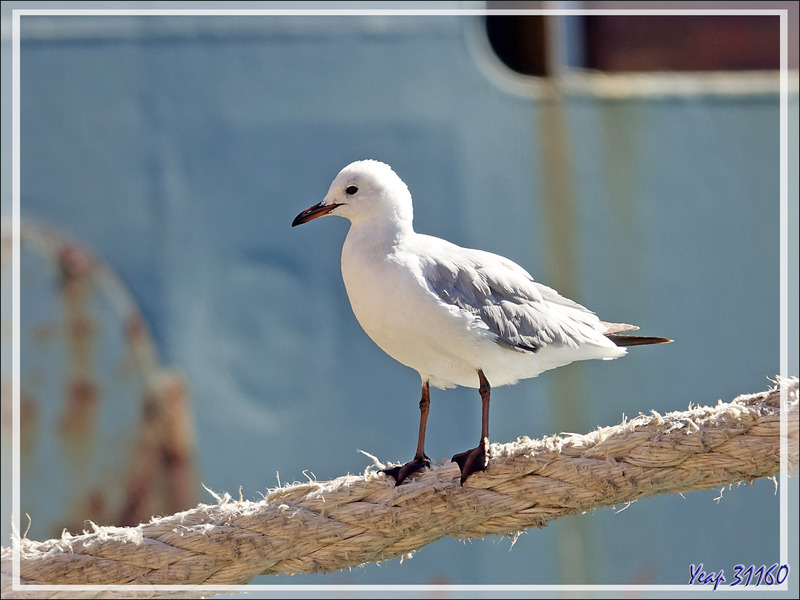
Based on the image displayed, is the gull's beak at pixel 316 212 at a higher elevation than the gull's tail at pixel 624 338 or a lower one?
higher

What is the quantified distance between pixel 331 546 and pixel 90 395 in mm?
1694

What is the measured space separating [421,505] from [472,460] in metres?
0.14

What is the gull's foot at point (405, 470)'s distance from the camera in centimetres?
218

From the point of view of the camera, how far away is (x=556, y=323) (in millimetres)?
2328

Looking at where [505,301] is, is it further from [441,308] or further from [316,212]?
[316,212]

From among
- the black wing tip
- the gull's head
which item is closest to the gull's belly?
the gull's head

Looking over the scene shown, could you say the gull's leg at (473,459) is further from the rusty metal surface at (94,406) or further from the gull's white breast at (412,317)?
the rusty metal surface at (94,406)

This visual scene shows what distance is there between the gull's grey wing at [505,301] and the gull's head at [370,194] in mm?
130

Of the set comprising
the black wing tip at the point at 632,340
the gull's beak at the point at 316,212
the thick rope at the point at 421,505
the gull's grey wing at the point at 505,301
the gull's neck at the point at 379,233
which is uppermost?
the gull's beak at the point at 316,212

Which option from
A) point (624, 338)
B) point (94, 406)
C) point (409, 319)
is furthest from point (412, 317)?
point (94, 406)

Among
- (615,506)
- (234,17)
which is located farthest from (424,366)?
(234,17)

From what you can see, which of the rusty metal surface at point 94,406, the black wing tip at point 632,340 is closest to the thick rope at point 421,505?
the black wing tip at point 632,340

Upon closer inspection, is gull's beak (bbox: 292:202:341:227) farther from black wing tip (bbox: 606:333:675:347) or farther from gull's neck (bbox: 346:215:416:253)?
black wing tip (bbox: 606:333:675:347)

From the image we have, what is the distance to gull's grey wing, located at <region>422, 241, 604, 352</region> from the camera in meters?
2.22
